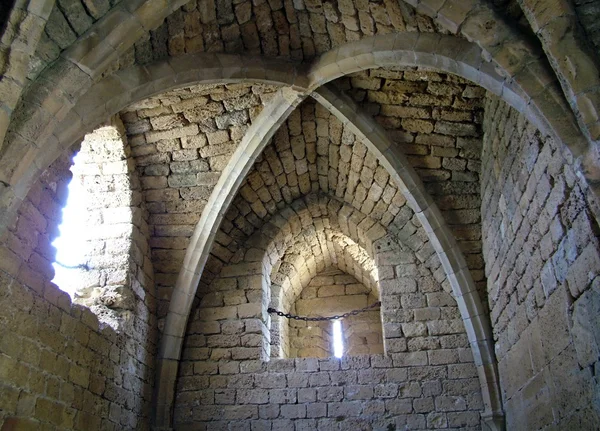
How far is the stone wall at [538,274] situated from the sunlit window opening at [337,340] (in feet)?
7.68

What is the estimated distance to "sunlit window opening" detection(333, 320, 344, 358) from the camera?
22.5 ft

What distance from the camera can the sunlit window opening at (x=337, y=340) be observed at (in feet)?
22.5

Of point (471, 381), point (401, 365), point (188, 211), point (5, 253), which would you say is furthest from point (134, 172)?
point (471, 381)

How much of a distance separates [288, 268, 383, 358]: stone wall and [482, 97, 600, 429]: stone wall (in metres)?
2.14

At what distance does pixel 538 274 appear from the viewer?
3754mm

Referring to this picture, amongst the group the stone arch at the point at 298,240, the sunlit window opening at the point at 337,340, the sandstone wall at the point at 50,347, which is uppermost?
the stone arch at the point at 298,240

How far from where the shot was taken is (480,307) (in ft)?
16.6

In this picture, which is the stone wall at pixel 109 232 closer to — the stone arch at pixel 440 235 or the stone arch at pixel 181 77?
the stone arch at pixel 181 77

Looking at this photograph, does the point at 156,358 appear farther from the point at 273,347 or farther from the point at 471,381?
the point at 471,381

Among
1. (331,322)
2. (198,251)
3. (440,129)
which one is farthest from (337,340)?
(440,129)

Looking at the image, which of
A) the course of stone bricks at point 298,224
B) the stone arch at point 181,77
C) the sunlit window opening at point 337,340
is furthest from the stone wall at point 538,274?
the sunlit window opening at point 337,340

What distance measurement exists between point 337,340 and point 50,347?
12.5 feet

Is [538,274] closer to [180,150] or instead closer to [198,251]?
[198,251]

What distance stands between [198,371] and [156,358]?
0.41 meters
